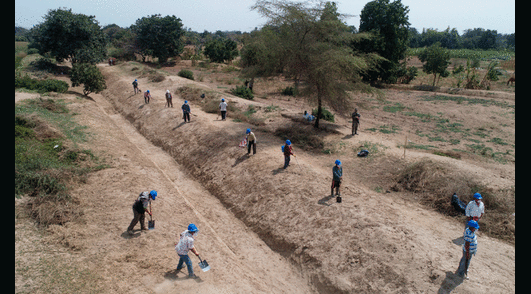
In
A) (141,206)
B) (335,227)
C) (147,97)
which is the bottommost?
(335,227)

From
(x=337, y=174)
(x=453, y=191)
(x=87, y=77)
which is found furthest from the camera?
(x=87, y=77)

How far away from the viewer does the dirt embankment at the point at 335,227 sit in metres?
9.37

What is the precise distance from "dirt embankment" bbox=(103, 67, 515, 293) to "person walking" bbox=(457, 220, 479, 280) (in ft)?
1.06

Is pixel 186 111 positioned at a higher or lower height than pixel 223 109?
lower

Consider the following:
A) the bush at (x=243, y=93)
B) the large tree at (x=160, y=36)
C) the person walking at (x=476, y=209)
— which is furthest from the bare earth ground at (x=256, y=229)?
the large tree at (x=160, y=36)

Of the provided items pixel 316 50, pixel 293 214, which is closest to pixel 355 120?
pixel 316 50

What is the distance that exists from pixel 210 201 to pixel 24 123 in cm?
1181

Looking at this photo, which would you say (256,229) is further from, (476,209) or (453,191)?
(453,191)

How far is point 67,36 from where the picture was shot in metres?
39.8

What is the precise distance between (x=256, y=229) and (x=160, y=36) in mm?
51723

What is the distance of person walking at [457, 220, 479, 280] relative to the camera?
8227 mm

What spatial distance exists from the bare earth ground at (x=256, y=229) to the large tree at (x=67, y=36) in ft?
80.9

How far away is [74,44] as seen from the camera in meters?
40.2

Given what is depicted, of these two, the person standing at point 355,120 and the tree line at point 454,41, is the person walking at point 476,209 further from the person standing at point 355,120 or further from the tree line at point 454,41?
the tree line at point 454,41
